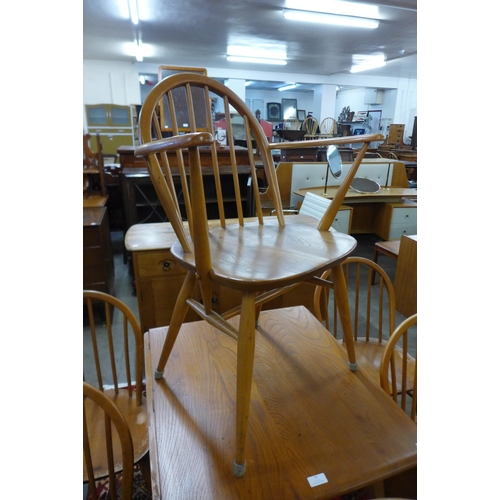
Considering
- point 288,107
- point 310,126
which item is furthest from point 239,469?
point 288,107

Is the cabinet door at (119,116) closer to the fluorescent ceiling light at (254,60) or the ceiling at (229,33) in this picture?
the ceiling at (229,33)

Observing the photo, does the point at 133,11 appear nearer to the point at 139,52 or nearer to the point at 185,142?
the point at 139,52

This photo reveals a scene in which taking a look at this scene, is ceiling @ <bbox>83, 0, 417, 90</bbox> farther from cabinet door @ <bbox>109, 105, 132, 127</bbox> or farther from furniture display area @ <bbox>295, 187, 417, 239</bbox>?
furniture display area @ <bbox>295, 187, 417, 239</bbox>

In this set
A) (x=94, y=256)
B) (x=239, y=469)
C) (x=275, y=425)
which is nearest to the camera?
(x=239, y=469)

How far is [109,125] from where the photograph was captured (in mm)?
6809

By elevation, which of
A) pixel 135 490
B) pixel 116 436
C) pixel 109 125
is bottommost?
pixel 135 490

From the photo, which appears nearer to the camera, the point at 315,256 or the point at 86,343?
the point at 315,256

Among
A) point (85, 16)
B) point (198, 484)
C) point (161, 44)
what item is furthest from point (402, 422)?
point (161, 44)

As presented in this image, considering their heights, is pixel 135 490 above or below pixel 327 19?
below

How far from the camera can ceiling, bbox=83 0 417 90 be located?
362cm

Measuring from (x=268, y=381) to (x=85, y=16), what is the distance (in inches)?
184

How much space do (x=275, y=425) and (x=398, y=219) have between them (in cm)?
273
